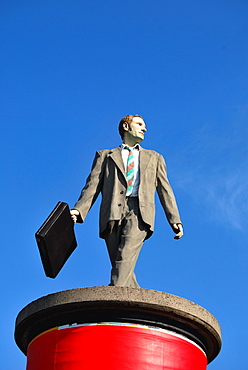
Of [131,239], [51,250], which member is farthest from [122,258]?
[51,250]

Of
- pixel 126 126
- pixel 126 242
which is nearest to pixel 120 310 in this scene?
pixel 126 242

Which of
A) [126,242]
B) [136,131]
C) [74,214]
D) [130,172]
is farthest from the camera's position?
[136,131]

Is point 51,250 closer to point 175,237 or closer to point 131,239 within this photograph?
point 131,239

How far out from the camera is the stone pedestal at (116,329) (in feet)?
26.6

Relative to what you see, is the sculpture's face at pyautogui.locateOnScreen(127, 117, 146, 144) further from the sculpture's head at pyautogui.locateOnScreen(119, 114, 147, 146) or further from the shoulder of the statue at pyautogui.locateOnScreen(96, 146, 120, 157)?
the shoulder of the statue at pyautogui.locateOnScreen(96, 146, 120, 157)

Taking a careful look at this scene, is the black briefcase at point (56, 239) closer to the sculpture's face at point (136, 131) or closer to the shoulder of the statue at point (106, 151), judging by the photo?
the shoulder of the statue at point (106, 151)

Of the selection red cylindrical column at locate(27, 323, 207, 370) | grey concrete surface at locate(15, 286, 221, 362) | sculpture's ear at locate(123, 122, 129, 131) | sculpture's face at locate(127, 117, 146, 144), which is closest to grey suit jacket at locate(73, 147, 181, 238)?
sculpture's face at locate(127, 117, 146, 144)

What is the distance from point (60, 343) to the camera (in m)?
8.30

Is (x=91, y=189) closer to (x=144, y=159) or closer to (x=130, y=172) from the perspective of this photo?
(x=130, y=172)

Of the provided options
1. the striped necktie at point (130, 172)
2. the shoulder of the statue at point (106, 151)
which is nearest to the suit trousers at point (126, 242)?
the striped necktie at point (130, 172)

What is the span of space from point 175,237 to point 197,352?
5.37ft

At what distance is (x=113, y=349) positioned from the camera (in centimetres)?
809

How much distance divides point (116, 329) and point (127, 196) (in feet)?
6.75

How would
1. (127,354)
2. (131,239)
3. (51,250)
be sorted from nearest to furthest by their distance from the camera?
(127,354)
(51,250)
(131,239)
